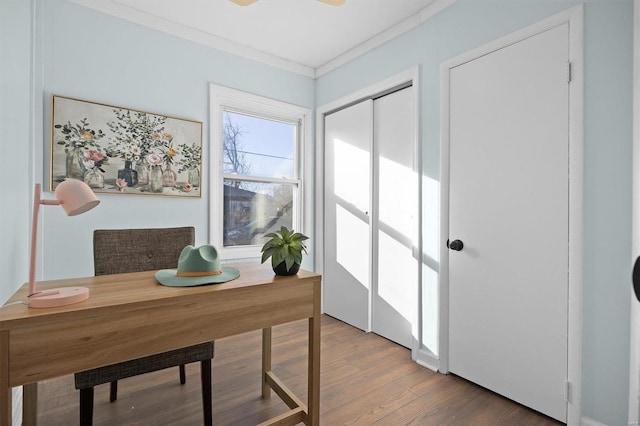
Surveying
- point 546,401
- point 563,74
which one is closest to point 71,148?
point 563,74

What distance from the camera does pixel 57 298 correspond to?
3.26ft

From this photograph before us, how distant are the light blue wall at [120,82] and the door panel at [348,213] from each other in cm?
112

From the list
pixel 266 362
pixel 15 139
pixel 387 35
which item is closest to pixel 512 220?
pixel 266 362

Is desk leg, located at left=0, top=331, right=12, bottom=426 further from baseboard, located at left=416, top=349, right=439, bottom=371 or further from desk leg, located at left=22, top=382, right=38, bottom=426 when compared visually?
baseboard, located at left=416, top=349, right=439, bottom=371

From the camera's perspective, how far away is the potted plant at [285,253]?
147cm

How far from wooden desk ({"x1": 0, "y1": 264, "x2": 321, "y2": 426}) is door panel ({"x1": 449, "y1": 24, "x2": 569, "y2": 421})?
3.89ft

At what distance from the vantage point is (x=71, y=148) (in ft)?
7.63

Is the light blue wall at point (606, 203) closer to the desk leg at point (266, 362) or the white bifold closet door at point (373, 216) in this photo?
the white bifold closet door at point (373, 216)

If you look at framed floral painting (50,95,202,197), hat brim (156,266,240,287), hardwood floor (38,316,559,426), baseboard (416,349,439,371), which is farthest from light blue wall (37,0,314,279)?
baseboard (416,349,439,371)

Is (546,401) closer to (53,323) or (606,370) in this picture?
(606,370)

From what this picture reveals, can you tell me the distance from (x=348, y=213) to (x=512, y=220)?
158 cm

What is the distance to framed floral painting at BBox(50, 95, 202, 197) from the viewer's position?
2305 mm

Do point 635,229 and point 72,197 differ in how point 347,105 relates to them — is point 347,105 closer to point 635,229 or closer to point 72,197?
point 635,229

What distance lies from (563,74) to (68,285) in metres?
2.58
